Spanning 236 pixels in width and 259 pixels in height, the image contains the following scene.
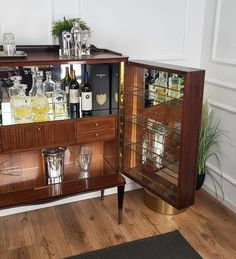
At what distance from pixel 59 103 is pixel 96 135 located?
0.29 meters

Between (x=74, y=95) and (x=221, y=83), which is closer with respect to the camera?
(x=74, y=95)

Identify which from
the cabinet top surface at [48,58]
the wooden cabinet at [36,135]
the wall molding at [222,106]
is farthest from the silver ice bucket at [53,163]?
the wall molding at [222,106]

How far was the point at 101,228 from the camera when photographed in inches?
82.2

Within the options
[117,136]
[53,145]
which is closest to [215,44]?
[117,136]

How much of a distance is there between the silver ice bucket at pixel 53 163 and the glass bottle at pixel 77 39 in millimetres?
644

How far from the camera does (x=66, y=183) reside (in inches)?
78.7

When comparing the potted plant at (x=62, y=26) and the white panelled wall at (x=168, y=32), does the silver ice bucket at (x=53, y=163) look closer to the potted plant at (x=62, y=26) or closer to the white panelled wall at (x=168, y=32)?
the white panelled wall at (x=168, y=32)

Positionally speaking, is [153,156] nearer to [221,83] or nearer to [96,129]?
[96,129]

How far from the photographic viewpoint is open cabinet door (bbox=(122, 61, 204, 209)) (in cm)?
171

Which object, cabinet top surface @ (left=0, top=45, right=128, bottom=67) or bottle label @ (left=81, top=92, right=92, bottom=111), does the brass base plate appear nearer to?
bottle label @ (left=81, top=92, right=92, bottom=111)

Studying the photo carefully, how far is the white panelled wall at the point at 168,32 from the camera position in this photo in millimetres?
1895

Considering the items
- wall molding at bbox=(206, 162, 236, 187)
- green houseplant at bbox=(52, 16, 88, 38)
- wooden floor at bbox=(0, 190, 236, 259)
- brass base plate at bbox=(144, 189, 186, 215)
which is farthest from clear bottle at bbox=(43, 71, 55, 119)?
wall molding at bbox=(206, 162, 236, 187)

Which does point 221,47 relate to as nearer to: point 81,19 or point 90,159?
point 81,19

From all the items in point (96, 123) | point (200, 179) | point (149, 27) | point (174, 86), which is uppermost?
point (149, 27)
